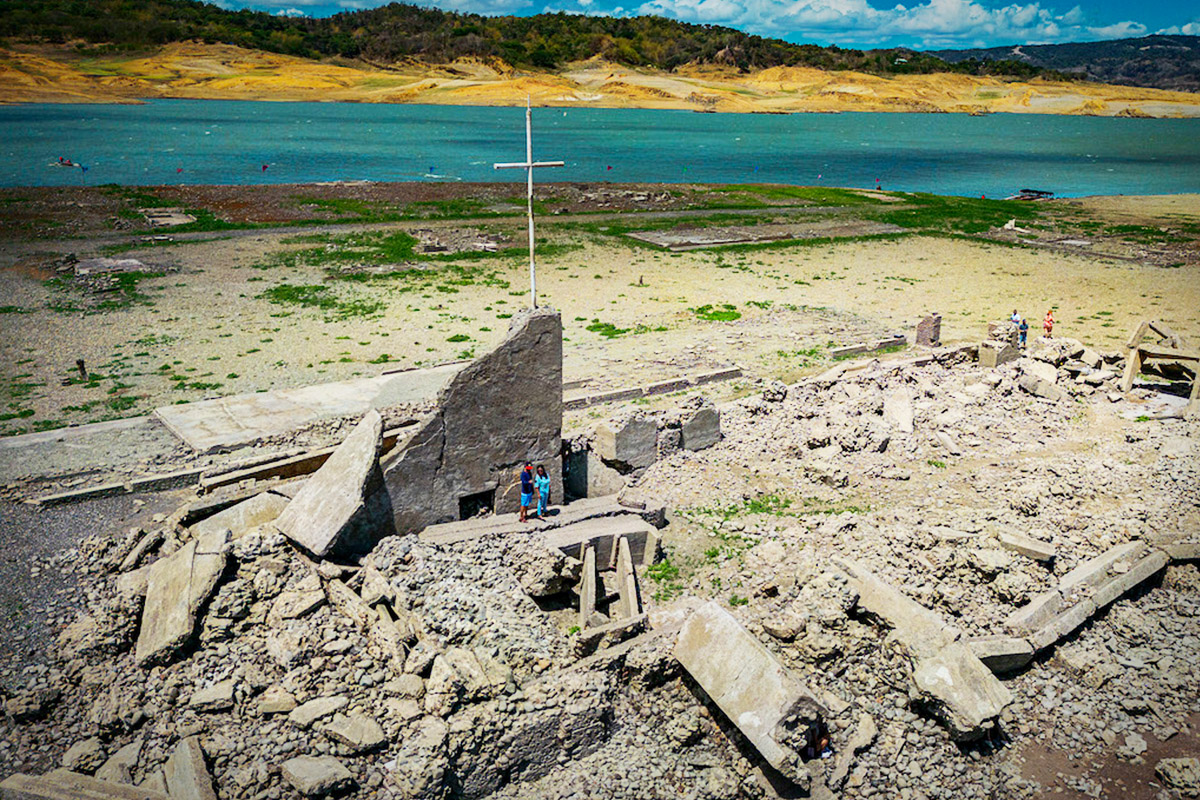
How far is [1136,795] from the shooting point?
872cm

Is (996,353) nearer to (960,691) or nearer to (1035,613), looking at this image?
(1035,613)

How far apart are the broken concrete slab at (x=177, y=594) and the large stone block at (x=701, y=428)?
8817 mm

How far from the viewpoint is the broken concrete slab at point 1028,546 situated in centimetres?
1225

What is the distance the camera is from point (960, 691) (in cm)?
910

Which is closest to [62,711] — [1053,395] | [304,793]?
[304,793]

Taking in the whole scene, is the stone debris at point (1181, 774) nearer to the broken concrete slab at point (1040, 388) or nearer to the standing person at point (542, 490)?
the standing person at point (542, 490)

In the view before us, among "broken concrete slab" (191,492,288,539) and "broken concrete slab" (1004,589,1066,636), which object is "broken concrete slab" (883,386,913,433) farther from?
"broken concrete slab" (191,492,288,539)

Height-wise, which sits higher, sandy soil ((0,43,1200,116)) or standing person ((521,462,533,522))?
sandy soil ((0,43,1200,116))

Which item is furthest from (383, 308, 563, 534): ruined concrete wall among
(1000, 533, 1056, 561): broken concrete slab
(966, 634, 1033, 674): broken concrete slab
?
(1000, 533, 1056, 561): broken concrete slab

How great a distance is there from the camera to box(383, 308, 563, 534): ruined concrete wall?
1197 cm

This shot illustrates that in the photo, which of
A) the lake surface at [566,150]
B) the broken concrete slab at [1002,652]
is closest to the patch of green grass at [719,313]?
the broken concrete slab at [1002,652]

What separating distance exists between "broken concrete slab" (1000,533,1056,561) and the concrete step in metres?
5.95

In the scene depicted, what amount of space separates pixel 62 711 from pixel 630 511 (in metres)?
8.02

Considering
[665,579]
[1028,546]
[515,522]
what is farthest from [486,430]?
[1028,546]
